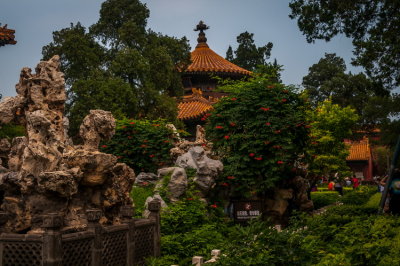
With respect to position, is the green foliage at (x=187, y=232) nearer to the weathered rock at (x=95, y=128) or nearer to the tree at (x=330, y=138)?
the weathered rock at (x=95, y=128)

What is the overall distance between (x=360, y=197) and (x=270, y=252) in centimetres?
1320

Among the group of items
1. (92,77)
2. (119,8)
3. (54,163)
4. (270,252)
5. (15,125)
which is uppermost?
(119,8)

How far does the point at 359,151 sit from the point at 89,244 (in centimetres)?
4311

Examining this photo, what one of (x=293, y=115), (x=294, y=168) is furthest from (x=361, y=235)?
(x=294, y=168)

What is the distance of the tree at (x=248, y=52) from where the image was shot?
4094 cm

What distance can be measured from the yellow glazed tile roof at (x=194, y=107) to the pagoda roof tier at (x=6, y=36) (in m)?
8.62

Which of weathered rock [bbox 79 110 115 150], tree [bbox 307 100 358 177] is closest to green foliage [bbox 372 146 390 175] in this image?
tree [bbox 307 100 358 177]

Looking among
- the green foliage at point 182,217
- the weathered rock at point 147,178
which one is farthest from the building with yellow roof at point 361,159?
the green foliage at point 182,217

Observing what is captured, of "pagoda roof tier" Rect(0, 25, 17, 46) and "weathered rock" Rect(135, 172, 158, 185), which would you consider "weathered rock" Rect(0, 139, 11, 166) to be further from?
"pagoda roof tier" Rect(0, 25, 17, 46)

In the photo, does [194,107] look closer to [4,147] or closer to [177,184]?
[177,184]

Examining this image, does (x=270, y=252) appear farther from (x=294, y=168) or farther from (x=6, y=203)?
(x=294, y=168)

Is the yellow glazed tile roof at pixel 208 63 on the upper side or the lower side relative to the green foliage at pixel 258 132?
upper

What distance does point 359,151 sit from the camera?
47.3 metres

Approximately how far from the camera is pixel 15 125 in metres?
11.4
